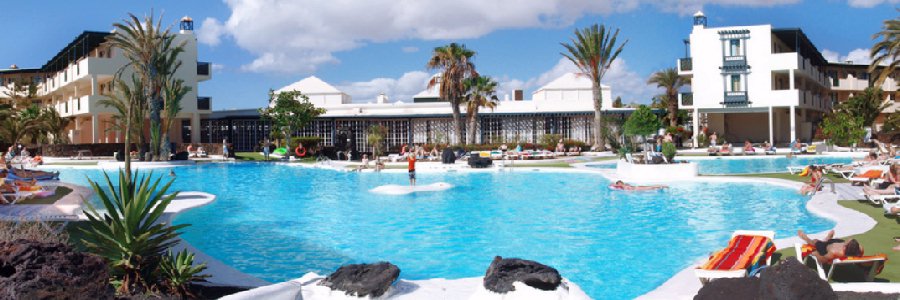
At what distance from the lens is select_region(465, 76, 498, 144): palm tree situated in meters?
40.4

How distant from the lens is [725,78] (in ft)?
135

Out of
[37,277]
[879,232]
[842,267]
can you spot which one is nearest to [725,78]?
[879,232]

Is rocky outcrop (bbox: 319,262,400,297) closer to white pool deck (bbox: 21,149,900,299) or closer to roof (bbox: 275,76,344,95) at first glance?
white pool deck (bbox: 21,149,900,299)

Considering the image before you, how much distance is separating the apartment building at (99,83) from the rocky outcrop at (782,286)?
41.6 metres

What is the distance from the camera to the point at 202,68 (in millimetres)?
46781

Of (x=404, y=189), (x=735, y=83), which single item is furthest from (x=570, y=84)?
(x=404, y=189)

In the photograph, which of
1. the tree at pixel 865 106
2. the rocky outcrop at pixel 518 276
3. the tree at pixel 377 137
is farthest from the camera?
the tree at pixel 865 106

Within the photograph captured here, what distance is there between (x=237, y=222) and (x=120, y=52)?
33988 mm

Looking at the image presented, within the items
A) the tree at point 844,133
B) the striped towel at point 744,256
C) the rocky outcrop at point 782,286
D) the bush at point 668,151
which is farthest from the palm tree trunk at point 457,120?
the rocky outcrop at point 782,286

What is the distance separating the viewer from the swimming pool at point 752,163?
81.8ft

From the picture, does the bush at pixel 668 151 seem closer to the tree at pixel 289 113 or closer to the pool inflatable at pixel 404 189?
the pool inflatable at pixel 404 189

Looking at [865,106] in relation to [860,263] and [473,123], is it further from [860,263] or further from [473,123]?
[860,263]

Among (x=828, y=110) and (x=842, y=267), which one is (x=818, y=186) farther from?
(x=828, y=110)

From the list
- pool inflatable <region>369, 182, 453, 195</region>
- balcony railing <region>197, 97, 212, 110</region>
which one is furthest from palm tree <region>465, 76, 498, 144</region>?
pool inflatable <region>369, 182, 453, 195</region>
